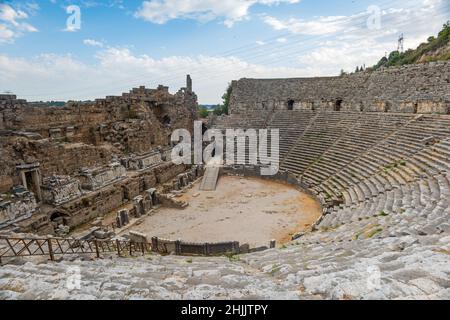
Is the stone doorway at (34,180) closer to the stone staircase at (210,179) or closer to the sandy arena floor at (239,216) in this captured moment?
the sandy arena floor at (239,216)

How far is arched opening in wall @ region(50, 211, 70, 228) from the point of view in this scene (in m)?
10.9

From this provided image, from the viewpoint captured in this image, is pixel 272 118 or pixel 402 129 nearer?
pixel 402 129

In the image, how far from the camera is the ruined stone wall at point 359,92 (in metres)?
15.3

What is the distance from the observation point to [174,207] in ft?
44.6

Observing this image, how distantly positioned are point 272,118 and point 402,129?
9.68 meters

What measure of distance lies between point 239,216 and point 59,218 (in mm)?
7084

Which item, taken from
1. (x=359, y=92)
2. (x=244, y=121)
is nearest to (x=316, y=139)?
(x=359, y=92)

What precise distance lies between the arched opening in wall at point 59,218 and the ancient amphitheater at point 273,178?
5 centimetres

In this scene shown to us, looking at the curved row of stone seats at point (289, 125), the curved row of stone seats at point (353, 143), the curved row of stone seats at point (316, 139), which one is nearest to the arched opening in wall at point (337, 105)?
the curved row of stone seats at point (316, 139)

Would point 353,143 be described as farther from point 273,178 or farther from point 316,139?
point 273,178

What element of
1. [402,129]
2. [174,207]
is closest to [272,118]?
[402,129]

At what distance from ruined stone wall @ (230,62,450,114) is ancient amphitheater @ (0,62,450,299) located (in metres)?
0.09

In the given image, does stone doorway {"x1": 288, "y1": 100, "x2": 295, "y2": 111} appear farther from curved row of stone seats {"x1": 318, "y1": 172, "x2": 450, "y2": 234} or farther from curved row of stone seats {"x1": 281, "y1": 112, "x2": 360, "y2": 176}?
curved row of stone seats {"x1": 318, "y1": 172, "x2": 450, "y2": 234}

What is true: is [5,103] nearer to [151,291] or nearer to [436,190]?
[151,291]
